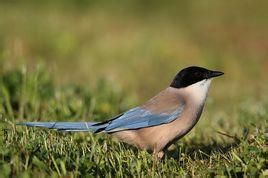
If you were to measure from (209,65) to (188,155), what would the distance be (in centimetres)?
704

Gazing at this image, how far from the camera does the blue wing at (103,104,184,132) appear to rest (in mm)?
5934

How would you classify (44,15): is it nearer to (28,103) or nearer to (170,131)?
(28,103)

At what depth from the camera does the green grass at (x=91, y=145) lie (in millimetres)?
4738

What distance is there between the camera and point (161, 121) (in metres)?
5.93

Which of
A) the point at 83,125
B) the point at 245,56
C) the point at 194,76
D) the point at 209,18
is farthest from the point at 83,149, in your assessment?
the point at 209,18

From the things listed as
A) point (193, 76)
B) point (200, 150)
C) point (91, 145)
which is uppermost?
point (193, 76)

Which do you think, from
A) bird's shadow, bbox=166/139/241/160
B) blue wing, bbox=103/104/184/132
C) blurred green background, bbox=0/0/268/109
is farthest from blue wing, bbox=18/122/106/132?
blurred green background, bbox=0/0/268/109

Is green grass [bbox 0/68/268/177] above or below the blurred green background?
below

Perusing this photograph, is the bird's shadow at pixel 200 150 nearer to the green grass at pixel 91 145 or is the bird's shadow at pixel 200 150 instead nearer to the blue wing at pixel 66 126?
the green grass at pixel 91 145

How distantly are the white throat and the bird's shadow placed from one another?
0.43 metres

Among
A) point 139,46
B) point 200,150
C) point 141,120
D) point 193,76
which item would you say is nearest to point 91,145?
point 141,120

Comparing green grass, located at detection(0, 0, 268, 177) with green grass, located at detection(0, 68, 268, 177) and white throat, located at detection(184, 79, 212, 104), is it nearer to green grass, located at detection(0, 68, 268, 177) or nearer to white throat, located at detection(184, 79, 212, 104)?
green grass, located at detection(0, 68, 268, 177)

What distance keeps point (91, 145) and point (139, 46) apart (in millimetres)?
7302

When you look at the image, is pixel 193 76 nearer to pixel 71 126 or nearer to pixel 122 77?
pixel 71 126
